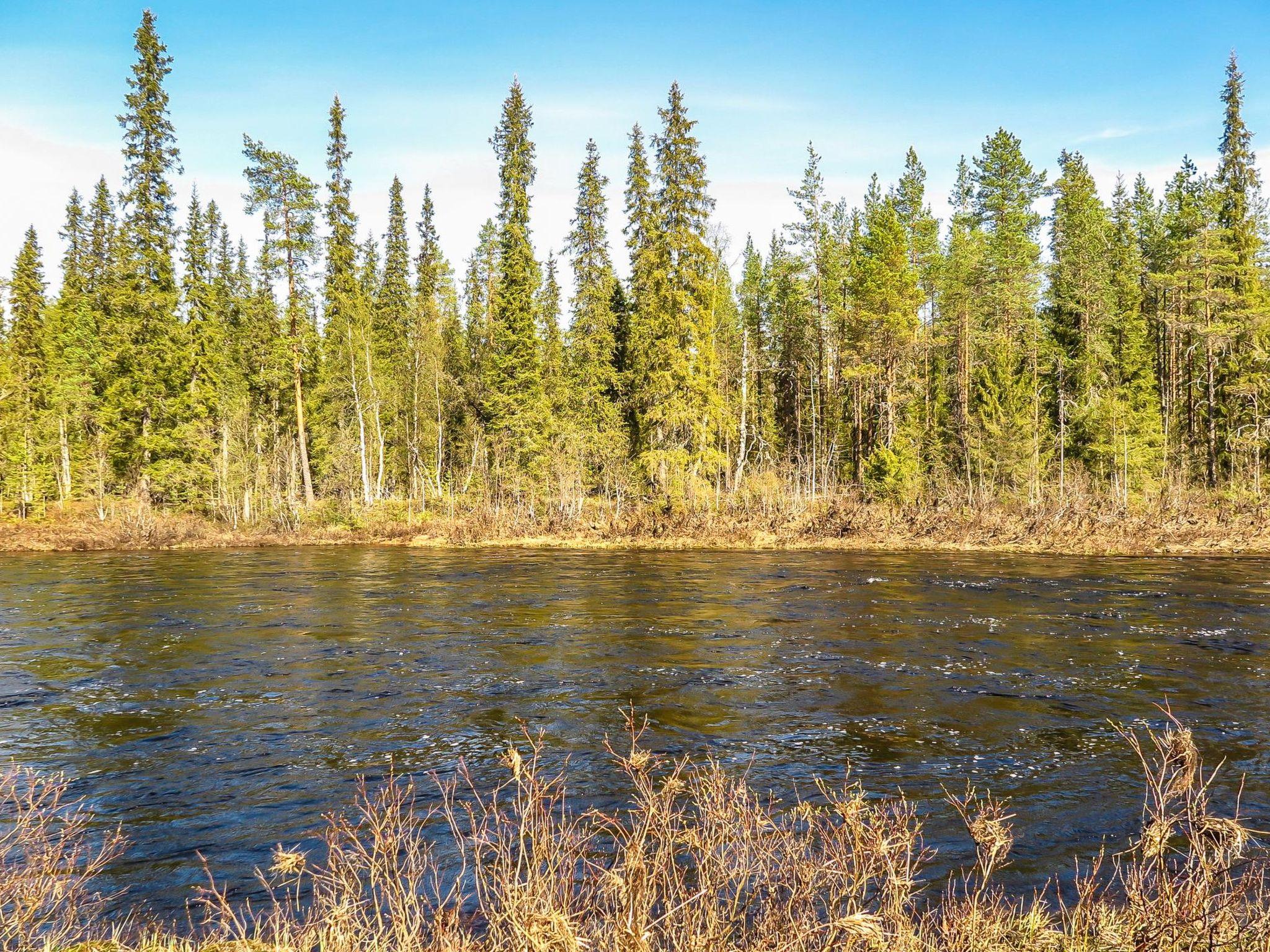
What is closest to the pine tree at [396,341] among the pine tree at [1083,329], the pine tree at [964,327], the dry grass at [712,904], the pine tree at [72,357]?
the pine tree at [72,357]

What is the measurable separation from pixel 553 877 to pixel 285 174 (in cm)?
4600

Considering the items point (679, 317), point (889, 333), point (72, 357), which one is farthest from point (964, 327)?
point (72, 357)

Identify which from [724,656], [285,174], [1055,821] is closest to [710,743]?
[1055,821]

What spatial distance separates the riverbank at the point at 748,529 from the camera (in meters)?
32.5

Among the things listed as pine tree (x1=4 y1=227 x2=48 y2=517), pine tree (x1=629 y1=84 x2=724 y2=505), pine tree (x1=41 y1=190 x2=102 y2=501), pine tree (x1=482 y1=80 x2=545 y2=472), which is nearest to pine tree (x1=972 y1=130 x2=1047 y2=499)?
pine tree (x1=629 y1=84 x2=724 y2=505)

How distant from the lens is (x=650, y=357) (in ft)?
129

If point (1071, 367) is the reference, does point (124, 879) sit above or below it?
below

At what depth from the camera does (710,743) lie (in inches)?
396

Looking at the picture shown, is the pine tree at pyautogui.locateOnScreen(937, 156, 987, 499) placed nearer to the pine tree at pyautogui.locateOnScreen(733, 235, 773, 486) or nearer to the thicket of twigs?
the thicket of twigs

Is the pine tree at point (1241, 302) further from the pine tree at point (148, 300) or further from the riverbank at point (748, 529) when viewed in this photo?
the pine tree at point (148, 300)

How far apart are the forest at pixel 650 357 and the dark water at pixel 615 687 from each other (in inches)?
749

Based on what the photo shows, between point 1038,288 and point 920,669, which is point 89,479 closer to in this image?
point 920,669

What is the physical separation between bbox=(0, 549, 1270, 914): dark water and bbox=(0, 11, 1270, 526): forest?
19022 millimetres

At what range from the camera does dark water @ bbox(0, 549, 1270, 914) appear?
842 centimetres
